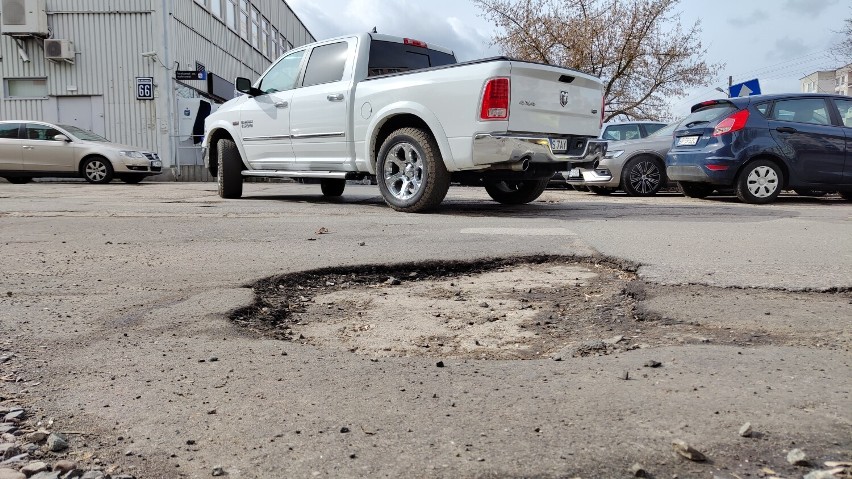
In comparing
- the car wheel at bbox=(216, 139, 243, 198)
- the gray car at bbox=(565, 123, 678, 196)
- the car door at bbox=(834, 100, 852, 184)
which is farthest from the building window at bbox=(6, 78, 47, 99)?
the car door at bbox=(834, 100, 852, 184)

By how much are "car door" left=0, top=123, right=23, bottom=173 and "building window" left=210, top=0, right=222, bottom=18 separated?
11.2 metres

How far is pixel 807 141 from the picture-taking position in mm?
9656

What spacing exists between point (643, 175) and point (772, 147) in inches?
103

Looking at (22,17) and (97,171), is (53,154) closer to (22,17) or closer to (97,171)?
(97,171)

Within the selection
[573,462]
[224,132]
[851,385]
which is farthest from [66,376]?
[224,132]

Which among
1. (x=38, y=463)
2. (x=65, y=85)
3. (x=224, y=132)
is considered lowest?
A: (x=38, y=463)

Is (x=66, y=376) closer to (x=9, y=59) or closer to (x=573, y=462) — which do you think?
(x=573, y=462)

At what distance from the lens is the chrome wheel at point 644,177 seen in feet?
39.1

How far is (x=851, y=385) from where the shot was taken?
2.22 meters

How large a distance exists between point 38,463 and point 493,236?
4.18 m

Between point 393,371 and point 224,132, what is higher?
point 224,132

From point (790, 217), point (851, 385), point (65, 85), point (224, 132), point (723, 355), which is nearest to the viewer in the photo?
point (851, 385)

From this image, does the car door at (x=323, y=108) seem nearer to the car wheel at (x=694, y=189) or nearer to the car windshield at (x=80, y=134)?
the car wheel at (x=694, y=189)

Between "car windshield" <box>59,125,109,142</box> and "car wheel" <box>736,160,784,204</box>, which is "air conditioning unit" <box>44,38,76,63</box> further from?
"car wheel" <box>736,160,784,204</box>
